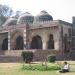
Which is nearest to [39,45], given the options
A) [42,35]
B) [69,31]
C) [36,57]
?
[42,35]

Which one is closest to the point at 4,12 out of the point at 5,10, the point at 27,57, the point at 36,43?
the point at 5,10

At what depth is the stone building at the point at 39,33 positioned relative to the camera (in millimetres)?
33125

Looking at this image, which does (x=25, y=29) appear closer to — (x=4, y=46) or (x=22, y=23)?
(x=22, y=23)

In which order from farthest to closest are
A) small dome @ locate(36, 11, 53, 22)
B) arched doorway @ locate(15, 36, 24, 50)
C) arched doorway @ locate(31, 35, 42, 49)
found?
arched doorway @ locate(15, 36, 24, 50)
arched doorway @ locate(31, 35, 42, 49)
small dome @ locate(36, 11, 53, 22)

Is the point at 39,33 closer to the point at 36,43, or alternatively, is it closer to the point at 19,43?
the point at 36,43

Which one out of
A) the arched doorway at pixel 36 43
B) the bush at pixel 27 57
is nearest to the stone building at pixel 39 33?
the arched doorway at pixel 36 43

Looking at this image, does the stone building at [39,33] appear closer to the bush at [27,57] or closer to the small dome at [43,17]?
the small dome at [43,17]

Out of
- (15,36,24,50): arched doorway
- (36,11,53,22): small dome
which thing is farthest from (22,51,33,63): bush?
(15,36,24,50): arched doorway

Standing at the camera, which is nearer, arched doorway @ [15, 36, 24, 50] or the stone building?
the stone building

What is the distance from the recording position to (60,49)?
3256cm

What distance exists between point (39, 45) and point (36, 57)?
8.10 m

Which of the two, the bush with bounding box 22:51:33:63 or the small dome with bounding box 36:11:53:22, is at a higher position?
the small dome with bounding box 36:11:53:22

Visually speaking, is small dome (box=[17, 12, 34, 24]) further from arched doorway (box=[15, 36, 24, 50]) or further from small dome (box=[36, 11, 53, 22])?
arched doorway (box=[15, 36, 24, 50])

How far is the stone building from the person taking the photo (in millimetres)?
33125
